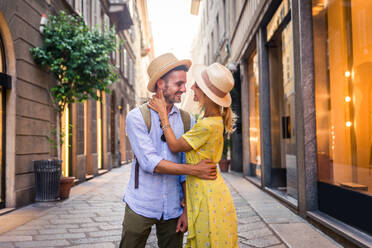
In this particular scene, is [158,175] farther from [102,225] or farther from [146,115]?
[102,225]

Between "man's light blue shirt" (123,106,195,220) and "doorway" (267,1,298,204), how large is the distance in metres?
4.78

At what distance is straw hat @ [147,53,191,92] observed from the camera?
2.41m

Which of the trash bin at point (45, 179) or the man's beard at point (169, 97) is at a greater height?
the man's beard at point (169, 97)

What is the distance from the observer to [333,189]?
187 inches

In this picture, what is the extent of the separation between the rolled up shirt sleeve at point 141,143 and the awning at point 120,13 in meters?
16.0

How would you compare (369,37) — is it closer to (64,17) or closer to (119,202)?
(119,202)

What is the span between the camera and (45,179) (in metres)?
7.30

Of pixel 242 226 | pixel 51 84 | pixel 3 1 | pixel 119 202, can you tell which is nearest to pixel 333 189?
pixel 242 226

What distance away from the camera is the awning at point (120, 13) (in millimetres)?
17172

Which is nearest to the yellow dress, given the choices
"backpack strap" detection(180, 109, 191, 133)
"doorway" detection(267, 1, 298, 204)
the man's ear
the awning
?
"backpack strap" detection(180, 109, 191, 133)

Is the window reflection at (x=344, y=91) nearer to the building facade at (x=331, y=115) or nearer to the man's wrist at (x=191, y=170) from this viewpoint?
the building facade at (x=331, y=115)

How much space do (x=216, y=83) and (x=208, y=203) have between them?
739mm

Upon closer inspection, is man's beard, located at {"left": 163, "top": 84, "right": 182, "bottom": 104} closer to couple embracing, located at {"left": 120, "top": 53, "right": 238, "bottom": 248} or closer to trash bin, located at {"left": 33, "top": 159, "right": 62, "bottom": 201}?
couple embracing, located at {"left": 120, "top": 53, "right": 238, "bottom": 248}

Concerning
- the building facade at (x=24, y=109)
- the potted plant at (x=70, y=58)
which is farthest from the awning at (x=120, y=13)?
the potted plant at (x=70, y=58)
